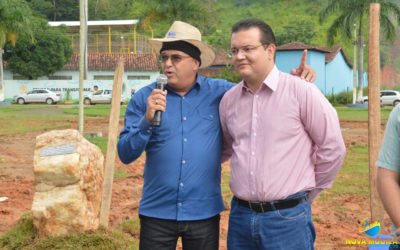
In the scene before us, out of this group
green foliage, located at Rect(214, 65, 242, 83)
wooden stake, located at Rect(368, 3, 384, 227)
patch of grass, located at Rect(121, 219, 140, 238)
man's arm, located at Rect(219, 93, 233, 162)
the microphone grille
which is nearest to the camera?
the microphone grille

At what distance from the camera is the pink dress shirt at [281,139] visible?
269cm

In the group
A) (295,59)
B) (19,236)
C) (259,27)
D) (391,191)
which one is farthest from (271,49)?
(295,59)

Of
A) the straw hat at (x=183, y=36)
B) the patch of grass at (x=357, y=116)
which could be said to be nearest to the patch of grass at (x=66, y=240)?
the straw hat at (x=183, y=36)

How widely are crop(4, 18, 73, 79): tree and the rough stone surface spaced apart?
1559 inches

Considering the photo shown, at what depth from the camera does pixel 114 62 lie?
45781 millimetres

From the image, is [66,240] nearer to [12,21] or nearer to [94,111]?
[94,111]

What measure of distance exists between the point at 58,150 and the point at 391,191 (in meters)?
3.65

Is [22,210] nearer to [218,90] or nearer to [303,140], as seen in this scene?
[218,90]

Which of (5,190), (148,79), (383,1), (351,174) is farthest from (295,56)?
(5,190)

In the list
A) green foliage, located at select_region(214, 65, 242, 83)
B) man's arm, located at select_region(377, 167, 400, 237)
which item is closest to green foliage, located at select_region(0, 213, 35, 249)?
man's arm, located at select_region(377, 167, 400, 237)

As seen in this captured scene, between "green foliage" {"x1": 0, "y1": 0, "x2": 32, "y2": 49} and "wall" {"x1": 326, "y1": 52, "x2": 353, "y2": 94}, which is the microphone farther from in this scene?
"wall" {"x1": 326, "y1": 52, "x2": 353, "y2": 94}

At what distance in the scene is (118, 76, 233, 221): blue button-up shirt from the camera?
297 centimetres

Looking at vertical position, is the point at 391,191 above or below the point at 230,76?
below

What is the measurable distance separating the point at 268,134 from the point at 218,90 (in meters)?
0.67
